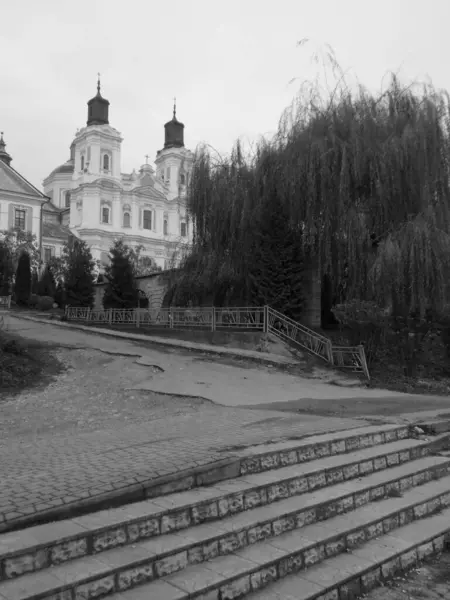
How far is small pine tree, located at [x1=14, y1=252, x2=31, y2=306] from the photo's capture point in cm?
3428

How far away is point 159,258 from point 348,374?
185 feet

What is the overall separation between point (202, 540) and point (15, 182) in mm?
58002

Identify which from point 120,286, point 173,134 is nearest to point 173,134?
point 173,134

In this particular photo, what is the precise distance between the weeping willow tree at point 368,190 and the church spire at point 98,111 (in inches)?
2185

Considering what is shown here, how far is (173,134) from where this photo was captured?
255ft

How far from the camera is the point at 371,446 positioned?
613cm

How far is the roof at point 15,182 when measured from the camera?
54344 millimetres

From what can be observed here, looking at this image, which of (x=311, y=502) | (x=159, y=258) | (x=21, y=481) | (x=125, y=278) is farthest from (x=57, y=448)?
(x=159, y=258)

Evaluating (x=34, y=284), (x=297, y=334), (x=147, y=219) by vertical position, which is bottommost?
(x=297, y=334)

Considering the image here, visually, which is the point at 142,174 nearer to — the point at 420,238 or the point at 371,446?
Answer: the point at 420,238

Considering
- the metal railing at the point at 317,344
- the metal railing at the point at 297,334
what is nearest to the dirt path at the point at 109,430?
the metal railing at the point at 317,344

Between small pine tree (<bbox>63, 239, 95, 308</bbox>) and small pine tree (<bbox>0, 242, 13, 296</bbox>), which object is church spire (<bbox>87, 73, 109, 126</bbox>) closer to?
small pine tree (<bbox>0, 242, 13, 296</bbox>)

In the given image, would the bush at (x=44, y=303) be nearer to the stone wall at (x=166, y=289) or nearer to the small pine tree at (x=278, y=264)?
the stone wall at (x=166, y=289)

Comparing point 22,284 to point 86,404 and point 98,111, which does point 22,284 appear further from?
point 98,111
